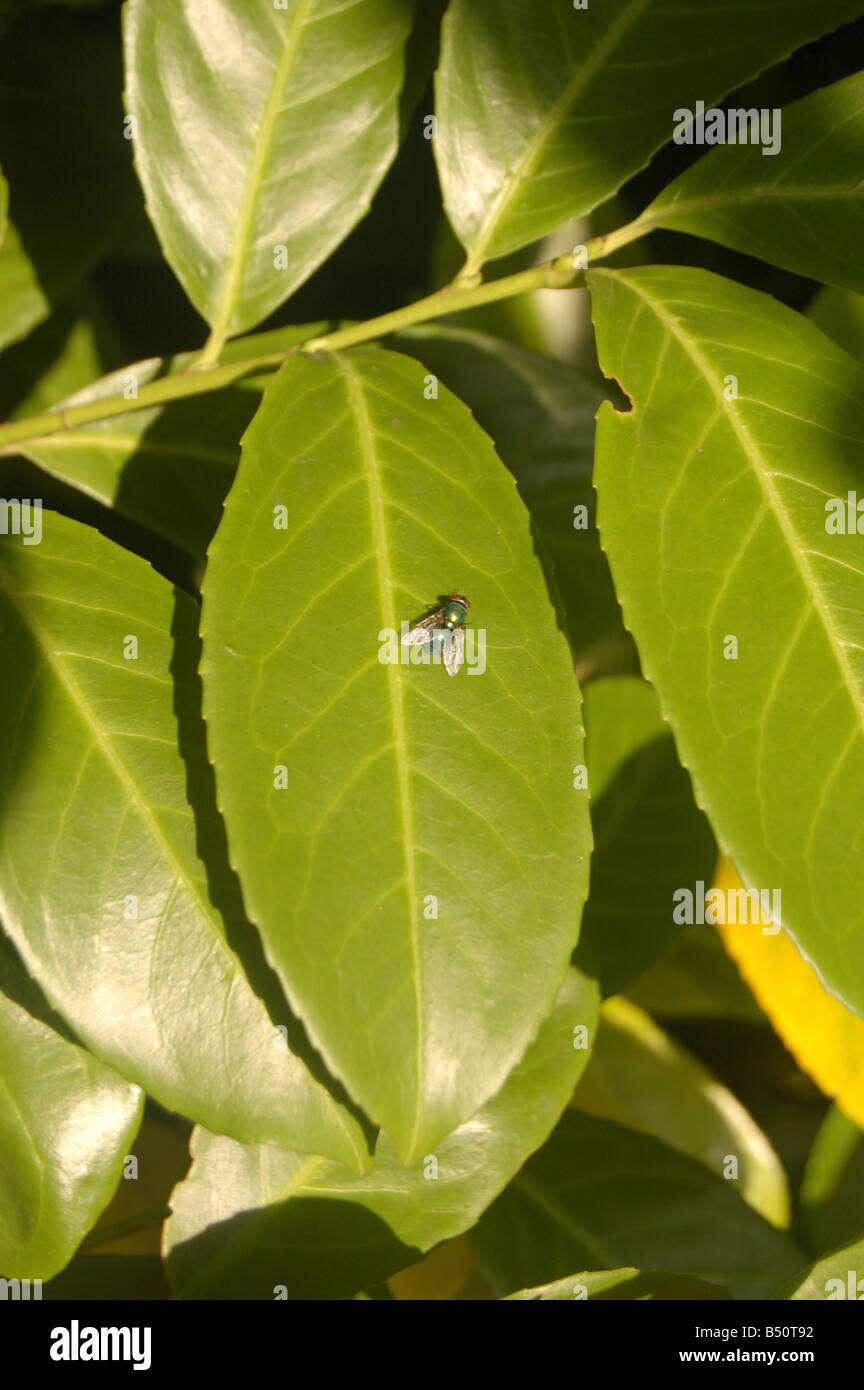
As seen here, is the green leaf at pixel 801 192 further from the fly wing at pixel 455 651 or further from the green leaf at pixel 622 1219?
the green leaf at pixel 622 1219

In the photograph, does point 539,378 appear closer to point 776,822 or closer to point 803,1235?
point 776,822

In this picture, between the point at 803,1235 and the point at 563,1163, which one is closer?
the point at 563,1163

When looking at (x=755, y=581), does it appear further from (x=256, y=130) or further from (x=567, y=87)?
(x=256, y=130)

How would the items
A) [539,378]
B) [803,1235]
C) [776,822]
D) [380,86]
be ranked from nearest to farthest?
[776,822]
[380,86]
[539,378]
[803,1235]

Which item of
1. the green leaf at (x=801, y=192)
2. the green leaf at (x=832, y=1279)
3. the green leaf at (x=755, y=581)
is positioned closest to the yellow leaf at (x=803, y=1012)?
the green leaf at (x=832, y=1279)

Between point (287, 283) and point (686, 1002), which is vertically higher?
point (287, 283)

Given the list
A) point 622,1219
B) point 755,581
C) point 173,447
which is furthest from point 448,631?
point 622,1219
